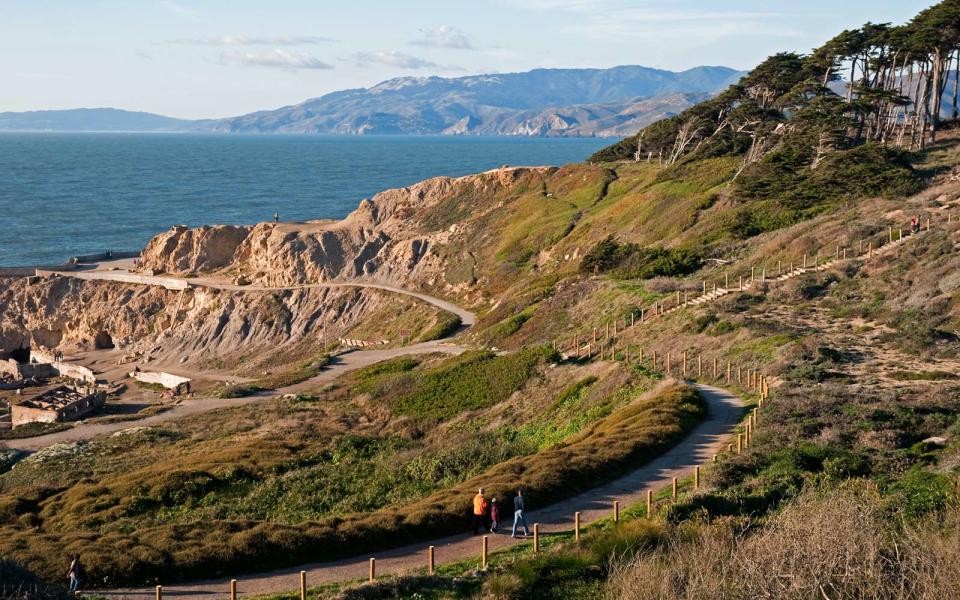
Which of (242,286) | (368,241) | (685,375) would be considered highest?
(685,375)

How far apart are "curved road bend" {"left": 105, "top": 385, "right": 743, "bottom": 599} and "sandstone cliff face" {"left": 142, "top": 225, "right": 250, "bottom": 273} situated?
72549mm

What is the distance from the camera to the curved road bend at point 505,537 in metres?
18.8

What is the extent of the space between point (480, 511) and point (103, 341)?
73798 millimetres

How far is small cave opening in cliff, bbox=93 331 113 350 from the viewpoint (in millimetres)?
85250

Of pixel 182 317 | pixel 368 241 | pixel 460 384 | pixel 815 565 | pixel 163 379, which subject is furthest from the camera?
pixel 368 241

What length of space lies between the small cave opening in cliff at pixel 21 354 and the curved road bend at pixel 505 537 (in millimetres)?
75758

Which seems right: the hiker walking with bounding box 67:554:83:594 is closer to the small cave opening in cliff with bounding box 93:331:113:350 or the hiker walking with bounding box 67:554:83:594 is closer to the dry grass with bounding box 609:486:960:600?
the dry grass with bounding box 609:486:960:600

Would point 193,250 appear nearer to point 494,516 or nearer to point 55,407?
point 55,407

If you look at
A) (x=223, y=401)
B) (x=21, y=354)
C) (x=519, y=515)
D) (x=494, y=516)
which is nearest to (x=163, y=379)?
(x=223, y=401)

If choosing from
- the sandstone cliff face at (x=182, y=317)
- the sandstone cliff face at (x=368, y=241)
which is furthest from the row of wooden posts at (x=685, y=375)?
the sandstone cliff face at (x=368, y=241)

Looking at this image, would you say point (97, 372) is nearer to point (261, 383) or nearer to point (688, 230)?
point (261, 383)

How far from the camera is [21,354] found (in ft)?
284

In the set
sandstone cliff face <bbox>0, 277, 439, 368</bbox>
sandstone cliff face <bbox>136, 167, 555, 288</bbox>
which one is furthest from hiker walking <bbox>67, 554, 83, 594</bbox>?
sandstone cliff face <bbox>136, 167, 555, 288</bbox>

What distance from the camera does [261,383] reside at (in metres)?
56.4
